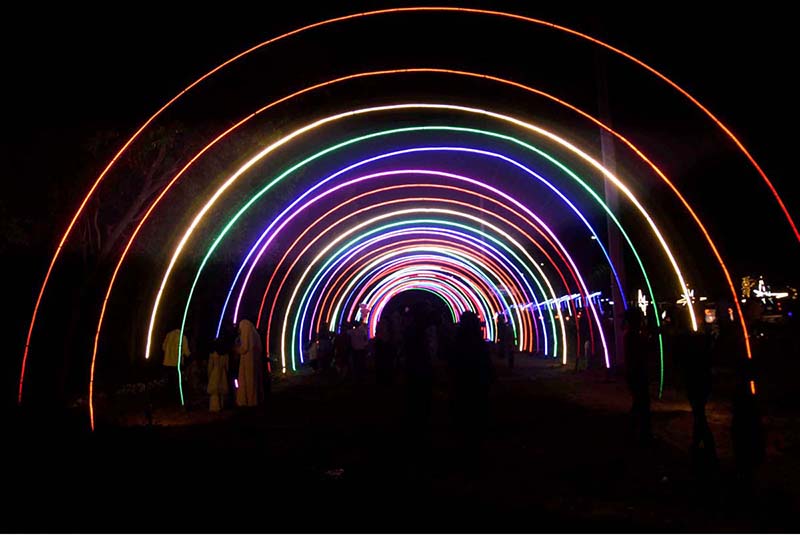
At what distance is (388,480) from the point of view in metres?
7.82

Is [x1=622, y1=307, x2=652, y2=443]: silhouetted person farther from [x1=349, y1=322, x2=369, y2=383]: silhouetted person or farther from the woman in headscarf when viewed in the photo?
[x1=349, y1=322, x2=369, y2=383]: silhouetted person

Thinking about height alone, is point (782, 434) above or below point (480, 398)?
below

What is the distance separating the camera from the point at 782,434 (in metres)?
10.3

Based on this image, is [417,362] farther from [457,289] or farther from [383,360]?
[457,289]

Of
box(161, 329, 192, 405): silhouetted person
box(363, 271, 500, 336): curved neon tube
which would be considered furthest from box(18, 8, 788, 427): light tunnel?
box(161, 329, 192, 405): silhouetted person

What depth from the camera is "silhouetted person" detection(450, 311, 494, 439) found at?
9492 millimetres

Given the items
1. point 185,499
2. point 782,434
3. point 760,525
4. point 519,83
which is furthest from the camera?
point 519,83

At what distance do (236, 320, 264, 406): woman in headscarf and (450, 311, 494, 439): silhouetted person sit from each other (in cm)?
723

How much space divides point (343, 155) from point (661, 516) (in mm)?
18828

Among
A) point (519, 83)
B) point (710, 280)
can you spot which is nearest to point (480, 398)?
point (519, 83)

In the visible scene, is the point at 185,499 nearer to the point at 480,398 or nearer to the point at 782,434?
the point at 480,398

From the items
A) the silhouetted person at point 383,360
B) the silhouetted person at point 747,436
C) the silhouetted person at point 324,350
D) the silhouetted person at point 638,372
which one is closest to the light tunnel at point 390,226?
the silhouetted person at point 638,372

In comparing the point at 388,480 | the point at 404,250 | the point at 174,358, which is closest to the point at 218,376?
the point at 174,358

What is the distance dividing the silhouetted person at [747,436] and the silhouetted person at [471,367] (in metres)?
3.09
